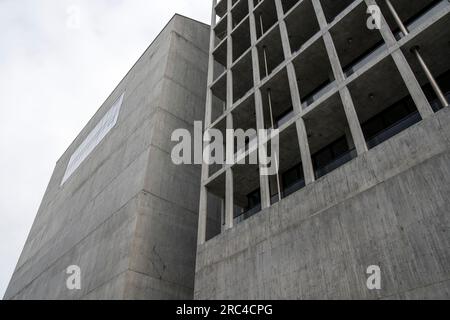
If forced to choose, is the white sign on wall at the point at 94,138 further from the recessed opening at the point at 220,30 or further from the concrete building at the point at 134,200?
the recessed opening at the point at 220,30

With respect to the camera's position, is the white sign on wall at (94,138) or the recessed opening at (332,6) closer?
the recessed opening at (332,6)

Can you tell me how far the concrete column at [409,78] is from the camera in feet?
33.7

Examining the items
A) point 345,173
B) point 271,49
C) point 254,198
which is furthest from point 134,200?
point 271,49

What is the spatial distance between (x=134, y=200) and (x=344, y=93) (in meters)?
11.2

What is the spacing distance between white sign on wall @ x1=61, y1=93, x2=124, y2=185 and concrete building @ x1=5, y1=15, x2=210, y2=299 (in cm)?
19

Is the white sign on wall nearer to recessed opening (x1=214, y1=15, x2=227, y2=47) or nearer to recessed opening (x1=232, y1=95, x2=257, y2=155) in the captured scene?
recessed opening (x1=214, y1=15, x2=227, y2=47)

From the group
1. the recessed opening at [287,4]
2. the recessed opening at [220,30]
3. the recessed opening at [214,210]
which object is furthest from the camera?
the recessed opening at [220,30]

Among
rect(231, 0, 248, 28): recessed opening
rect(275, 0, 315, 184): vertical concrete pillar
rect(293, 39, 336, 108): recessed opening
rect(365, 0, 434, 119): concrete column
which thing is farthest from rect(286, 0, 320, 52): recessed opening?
rect(231, 0, 248, 28): recessed opening

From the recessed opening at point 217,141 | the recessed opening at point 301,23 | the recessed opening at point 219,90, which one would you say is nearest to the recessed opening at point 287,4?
the recessed opening at point 301,23

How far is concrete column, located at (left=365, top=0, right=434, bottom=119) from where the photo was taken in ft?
33.7

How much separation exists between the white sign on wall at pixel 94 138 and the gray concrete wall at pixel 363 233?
19344 millimetres

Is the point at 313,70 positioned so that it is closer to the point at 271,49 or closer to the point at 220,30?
the point at 271,49

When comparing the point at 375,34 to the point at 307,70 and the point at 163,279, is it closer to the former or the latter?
the point at 307,70

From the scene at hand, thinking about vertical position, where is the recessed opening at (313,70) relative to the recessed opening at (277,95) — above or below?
above
